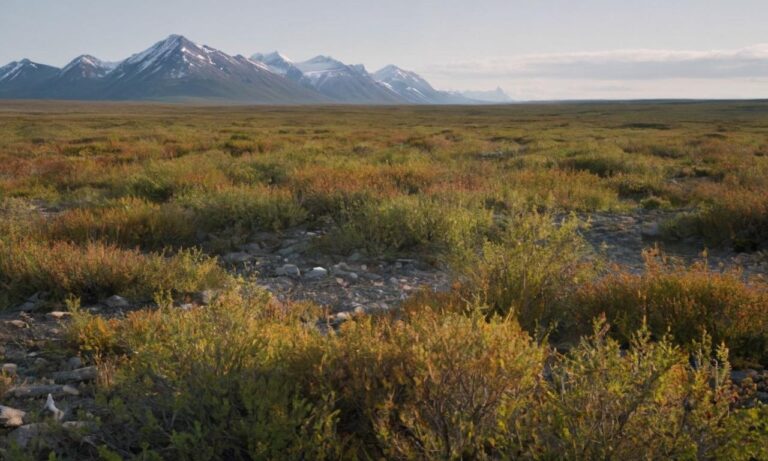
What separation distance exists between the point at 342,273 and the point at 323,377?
10.9 feet

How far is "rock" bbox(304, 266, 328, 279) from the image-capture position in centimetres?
594

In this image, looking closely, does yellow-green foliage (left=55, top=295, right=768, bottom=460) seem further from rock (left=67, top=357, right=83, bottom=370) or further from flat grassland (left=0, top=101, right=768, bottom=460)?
rock (left=67, top=357, right=83, bottom=370)

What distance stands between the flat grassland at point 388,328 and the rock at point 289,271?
32mm

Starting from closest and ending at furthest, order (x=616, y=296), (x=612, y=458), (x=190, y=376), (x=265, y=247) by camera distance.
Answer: (x=612, y=458) → (x=190, y=376) → (x=616, y=296) → (x=265, y=247)

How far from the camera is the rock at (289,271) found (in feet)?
19.8

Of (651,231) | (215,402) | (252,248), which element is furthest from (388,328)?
(651,231)

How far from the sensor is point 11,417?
299 centimetres

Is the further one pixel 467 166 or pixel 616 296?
pixel 467 166

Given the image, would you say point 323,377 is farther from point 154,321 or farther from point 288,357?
point 154,321

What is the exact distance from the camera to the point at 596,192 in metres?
10.1

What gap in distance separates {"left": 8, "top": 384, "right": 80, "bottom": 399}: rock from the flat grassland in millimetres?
48

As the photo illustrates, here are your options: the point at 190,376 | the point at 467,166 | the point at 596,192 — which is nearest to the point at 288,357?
the point at 190,376

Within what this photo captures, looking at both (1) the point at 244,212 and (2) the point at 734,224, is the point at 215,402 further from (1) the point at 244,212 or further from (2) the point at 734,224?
(2) the point at 734,224

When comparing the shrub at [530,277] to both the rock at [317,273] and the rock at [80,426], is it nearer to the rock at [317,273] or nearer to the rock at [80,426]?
the rock at [317,273]
